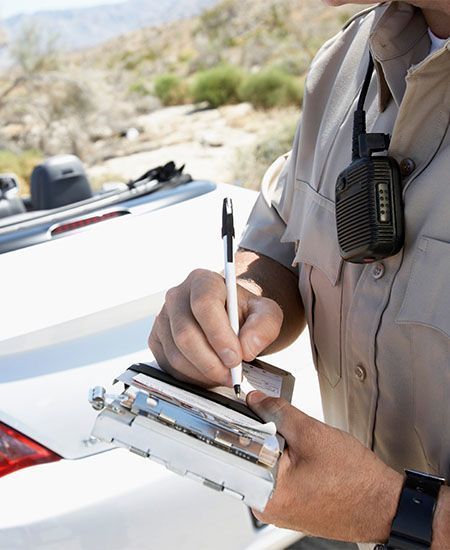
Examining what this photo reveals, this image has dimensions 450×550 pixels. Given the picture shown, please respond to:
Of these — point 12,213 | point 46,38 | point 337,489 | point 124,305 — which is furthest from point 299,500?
point 46,38

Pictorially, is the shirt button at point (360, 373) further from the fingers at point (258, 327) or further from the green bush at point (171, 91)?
the green bush at point (171, 91)

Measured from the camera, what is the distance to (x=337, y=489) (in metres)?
1.13

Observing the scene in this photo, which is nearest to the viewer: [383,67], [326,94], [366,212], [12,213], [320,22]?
[366,212]

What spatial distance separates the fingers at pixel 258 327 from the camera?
4.07 ft

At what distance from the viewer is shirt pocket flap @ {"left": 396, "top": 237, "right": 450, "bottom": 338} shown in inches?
45.1

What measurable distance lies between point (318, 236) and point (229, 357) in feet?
1.15

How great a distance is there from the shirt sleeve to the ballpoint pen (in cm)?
42

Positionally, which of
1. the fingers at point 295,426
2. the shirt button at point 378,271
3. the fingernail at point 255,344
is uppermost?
the shirt button at point 378,271

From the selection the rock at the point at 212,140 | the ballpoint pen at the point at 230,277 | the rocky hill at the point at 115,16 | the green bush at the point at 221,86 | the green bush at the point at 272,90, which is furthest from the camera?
the rocky hill at the point at 115,16

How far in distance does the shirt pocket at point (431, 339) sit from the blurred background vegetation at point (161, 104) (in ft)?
25.6

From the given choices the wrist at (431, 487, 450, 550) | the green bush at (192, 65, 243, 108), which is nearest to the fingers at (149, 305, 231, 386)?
the wrist at (431, 487, 450, 550)

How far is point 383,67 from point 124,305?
1.26 m

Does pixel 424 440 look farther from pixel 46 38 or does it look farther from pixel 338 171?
pixel 46 38

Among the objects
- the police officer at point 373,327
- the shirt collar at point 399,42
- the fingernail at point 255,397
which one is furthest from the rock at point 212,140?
the fingernail at point 255,397
